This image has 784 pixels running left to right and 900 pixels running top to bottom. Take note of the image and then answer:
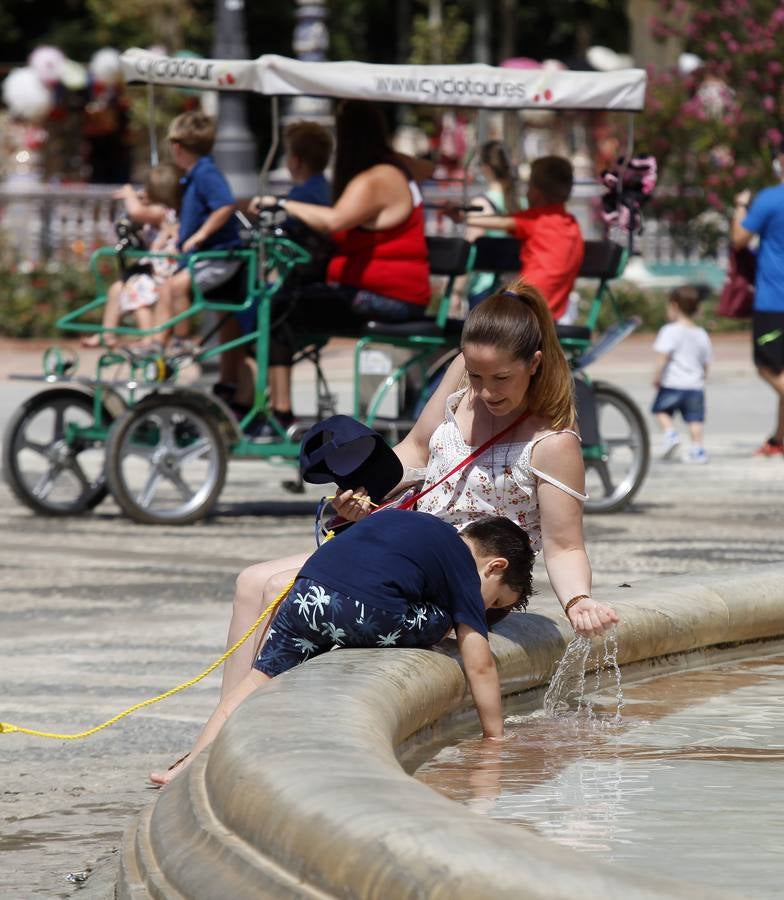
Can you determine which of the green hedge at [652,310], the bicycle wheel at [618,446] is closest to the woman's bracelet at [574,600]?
the bicycle wheel at [618,446]

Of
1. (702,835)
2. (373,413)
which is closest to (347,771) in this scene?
(702,835)

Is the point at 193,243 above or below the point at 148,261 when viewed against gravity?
above

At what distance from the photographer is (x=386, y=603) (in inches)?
193

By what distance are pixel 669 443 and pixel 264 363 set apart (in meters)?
4.24

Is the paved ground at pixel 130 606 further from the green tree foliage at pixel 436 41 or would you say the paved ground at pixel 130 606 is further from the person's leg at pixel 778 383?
the green tree foliage at pixel 436 41

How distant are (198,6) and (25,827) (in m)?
45.8

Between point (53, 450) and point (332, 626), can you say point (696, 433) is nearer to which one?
point (53, 450)

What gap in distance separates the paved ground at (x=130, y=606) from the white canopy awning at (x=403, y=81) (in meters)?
2.24

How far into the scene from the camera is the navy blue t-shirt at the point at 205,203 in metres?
11.5

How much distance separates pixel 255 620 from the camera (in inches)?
213

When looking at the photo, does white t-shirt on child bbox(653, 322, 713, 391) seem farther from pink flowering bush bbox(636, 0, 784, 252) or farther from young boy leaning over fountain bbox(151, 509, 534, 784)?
pink flowering bush bbox(636, 0, 784, 252)

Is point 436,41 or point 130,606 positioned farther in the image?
point 436,41

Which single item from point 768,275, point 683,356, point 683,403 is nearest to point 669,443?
point 683,403

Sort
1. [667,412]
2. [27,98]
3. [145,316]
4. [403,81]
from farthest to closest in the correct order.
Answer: [27,98]
[667,412]
[145,316]
[403,81]
